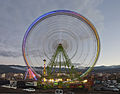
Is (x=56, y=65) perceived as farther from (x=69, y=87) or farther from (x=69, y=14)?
(x=69, y=14)

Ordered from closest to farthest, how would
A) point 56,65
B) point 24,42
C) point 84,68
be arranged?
point 84,68 → point 24,42 → point 56,65

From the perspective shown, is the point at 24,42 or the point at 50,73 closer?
the point at 24,42

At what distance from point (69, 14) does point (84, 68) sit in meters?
10.5

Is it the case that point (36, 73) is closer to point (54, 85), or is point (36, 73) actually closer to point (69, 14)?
point (54, 85)

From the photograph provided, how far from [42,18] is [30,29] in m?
3.14

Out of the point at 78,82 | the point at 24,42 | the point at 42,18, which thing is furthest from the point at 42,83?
the point at 42,18

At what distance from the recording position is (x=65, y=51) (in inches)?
1027

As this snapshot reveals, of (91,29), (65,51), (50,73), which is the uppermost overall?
(91,29)

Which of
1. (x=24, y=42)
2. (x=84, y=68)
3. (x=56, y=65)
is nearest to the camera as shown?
(x=84, y=68)

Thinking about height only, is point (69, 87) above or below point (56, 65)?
below

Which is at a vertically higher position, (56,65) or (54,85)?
(56,65)

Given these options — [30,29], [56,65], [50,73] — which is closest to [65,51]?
[56,65]

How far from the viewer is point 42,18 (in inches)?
986

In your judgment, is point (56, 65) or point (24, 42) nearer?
point (24, 42)
